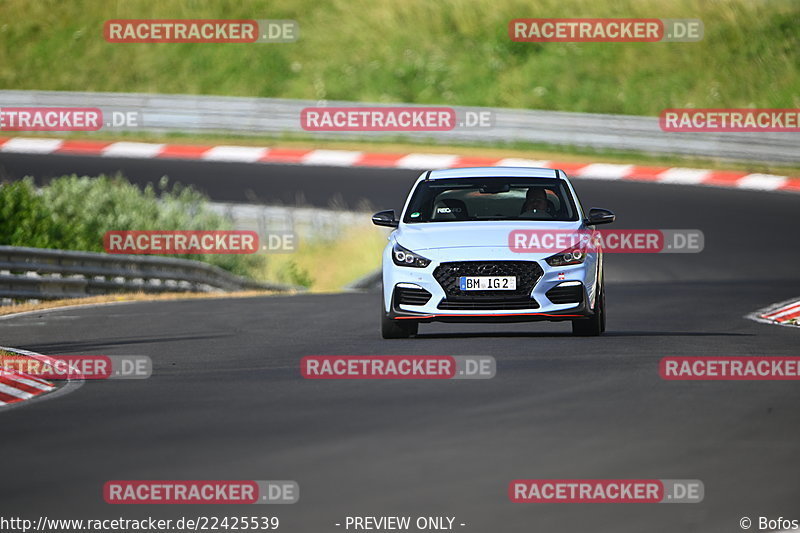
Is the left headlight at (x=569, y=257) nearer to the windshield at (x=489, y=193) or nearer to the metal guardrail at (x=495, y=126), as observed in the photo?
the windshield at (x=489, y=193)

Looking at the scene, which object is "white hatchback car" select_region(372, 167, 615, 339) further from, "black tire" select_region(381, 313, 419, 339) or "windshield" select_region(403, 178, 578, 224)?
"windshield" select_region(403, 178, 578, 224)

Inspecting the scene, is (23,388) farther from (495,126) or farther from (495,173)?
(495,126)

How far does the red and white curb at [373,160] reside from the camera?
3497cm

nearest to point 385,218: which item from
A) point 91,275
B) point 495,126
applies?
point 91,275

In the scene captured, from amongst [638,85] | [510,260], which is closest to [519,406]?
[510,260]

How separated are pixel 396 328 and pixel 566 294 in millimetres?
1623

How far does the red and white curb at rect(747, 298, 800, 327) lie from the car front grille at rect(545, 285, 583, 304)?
3.66 metres

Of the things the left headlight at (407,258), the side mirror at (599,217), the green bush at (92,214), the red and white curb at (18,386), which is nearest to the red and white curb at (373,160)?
the green bush at (92,214)

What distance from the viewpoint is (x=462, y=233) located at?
48.4 ft

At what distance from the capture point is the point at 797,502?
748 centimetres

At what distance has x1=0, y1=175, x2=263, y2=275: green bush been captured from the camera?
26.3m

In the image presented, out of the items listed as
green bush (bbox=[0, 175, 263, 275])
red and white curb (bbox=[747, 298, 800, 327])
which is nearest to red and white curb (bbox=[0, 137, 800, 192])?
green bush (bbox=[0, 175, 263, 275])

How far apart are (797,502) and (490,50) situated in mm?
38360

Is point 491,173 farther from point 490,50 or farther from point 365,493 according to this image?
point 490,50
